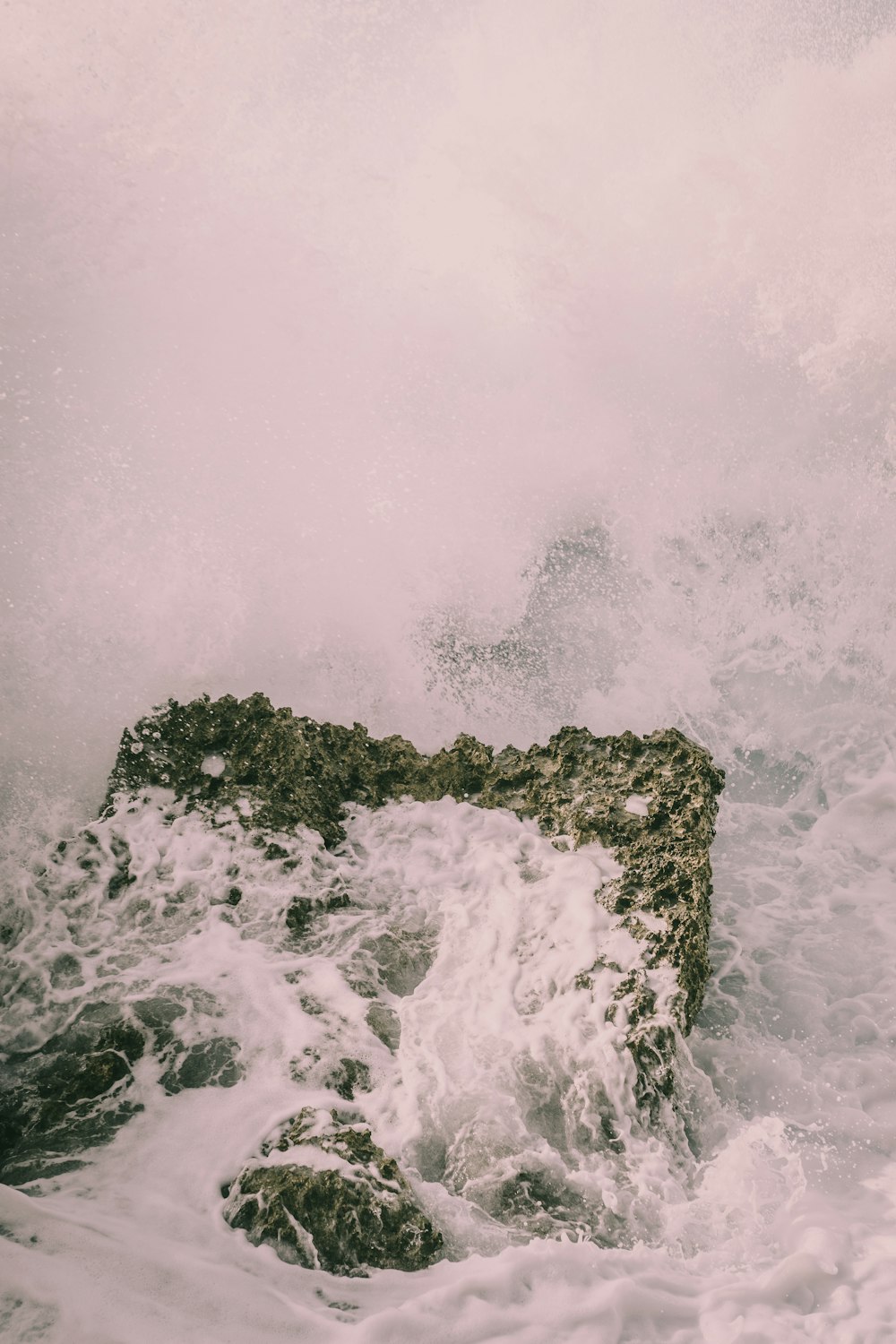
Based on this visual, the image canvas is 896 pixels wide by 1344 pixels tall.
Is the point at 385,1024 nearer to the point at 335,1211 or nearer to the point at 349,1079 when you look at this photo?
the point at 349,1079

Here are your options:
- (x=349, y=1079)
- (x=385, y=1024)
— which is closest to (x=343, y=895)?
(x=385, y=1024)

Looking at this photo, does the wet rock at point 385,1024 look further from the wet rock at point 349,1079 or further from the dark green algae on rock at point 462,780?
the dark green algae on rock at point 462,780

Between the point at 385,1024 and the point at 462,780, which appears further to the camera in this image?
the point at 462,780

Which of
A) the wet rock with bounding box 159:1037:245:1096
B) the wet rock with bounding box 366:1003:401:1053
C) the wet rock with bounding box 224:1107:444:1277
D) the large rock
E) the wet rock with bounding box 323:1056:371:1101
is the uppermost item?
the large rock

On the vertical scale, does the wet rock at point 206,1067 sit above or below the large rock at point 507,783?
below

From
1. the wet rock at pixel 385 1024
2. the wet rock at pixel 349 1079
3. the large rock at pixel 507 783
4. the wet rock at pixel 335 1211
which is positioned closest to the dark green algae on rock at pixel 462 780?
the large rock at pixel 507 783

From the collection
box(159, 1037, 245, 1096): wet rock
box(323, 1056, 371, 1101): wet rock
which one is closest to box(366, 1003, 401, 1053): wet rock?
box(323, 1056, 371, 1101): wet rock

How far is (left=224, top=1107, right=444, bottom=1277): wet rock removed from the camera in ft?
10.1

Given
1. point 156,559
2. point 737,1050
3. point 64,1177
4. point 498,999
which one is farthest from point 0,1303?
point 156,559

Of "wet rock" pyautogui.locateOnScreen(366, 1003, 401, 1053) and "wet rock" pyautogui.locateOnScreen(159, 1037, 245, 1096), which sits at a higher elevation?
"wet rock" pyautogui.locateOnScreen(366, 1003, 401, 1053)

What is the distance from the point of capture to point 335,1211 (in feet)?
10.3

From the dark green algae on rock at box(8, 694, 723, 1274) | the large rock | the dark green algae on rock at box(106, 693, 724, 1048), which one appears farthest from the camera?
the dark green algae on rock at box(106, 693, 724, 1048)

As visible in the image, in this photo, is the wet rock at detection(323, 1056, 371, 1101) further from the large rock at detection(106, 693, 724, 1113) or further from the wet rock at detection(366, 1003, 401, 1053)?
the large rock at detection(106, 693, 724, 1113)

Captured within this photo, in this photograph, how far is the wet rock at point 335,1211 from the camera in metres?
3.08
